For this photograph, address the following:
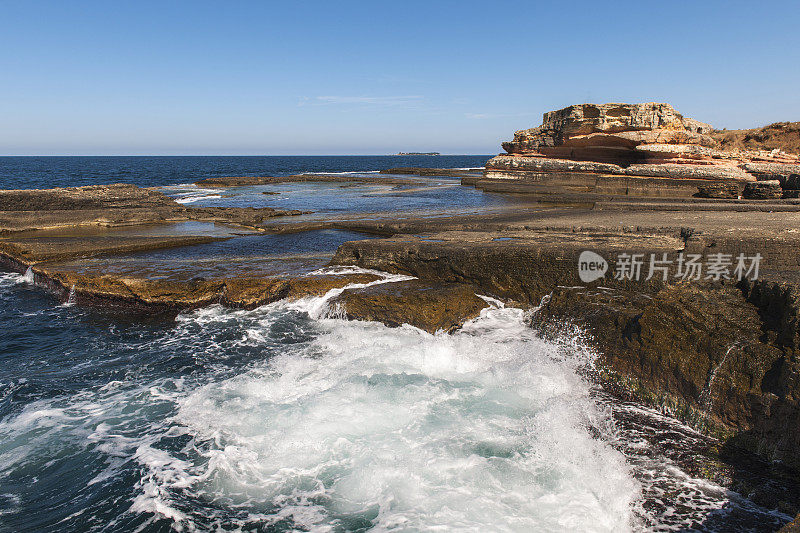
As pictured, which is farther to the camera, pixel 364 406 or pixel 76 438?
pixel 364 406

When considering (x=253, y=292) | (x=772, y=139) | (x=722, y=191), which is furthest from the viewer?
(x=772, y=139)

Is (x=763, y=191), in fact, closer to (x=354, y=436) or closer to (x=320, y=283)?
(x=320, y=283)

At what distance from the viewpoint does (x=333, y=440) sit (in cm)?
502

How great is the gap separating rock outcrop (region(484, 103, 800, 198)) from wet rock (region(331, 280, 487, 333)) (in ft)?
54.1

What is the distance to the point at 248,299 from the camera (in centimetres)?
896

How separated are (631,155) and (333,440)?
1051 inches

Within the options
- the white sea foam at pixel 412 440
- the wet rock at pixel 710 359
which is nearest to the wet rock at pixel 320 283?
the white sea foam at pixel 412 440

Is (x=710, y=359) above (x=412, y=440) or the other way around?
above

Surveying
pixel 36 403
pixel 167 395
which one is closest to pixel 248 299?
pixel 167 395

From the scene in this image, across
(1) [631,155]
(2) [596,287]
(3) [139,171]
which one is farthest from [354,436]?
(3) [139,171]

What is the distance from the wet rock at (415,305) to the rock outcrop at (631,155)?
649 inches

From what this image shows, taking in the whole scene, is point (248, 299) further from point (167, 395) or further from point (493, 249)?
point (493, 249)

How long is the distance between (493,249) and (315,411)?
4446 mm

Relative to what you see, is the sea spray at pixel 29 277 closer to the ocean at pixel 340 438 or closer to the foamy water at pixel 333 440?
the ocean at pixel 340 438
